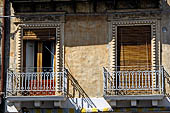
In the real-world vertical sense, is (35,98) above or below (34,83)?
below

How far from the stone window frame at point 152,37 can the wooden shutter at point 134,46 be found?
15cm

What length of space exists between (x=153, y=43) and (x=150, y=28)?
546 mm

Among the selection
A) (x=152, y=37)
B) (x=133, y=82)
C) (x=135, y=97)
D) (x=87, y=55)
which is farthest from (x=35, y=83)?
(x=152, y=37)

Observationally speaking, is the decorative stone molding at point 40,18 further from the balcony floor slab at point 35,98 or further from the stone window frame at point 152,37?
the balcony floor slab at point 35,98

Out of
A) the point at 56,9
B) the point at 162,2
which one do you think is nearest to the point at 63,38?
the point at 56,9

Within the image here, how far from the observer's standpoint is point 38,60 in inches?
613

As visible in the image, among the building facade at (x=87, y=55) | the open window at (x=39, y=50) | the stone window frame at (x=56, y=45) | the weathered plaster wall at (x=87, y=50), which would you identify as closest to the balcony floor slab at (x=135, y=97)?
the building facade at (x=87, y=55)

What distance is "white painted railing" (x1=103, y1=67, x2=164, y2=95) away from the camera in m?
14.6

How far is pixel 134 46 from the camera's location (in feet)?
49.3

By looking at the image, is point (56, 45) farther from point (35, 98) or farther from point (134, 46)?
point (134, 46)

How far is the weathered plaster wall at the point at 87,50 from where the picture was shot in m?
15.0

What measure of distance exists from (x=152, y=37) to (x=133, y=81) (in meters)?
1.59

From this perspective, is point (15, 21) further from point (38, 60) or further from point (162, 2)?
point (162, 2)

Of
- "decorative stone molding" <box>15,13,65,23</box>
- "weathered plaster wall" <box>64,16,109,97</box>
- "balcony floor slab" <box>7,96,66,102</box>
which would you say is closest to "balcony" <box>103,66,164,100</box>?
"weathered plaster wall" <box>64,16,109,97</box>
